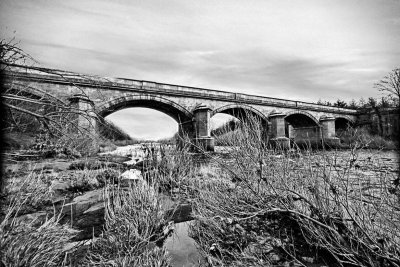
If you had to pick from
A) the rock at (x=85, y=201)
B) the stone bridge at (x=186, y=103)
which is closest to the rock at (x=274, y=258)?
the rock at (x=85, y=201)

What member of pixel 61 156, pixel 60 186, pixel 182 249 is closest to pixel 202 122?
pixel 61 156

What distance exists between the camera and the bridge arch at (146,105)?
50.2 feet

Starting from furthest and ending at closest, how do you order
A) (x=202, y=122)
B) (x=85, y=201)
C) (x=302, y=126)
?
(x=302, y=126), (x=202, y=122), (x=85, y=201)

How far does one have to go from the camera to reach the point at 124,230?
106 inches

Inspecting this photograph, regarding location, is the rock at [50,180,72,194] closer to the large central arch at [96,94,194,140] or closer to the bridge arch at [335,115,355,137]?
the large central arch at [96,94,194,140]

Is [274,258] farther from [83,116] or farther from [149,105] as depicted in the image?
[149,105]

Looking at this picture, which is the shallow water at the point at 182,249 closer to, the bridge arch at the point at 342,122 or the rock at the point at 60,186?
the rock at the point at 60,186

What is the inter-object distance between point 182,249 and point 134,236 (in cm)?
82

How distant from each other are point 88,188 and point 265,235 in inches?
214

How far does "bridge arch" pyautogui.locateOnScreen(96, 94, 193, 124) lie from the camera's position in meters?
15.3

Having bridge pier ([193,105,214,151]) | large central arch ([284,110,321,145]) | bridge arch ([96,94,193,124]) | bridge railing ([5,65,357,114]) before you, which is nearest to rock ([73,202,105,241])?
bridge railing ([5,65,357,114])

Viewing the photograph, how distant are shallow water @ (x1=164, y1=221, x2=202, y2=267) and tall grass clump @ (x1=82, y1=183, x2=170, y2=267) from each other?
0.52 feet

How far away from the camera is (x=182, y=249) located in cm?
304

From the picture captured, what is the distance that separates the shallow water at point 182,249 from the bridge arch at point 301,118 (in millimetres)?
23648
